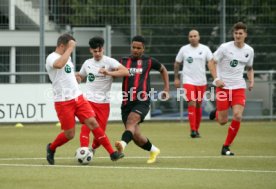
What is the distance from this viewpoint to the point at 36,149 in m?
16.6

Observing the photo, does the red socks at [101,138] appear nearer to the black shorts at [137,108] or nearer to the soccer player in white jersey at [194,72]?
the black shorts at [137,108]

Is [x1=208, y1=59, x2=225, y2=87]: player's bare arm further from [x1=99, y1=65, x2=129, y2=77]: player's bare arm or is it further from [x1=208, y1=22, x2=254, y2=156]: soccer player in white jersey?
[x1=99, y1=65, x2=129, y2=77]: player's bare arm

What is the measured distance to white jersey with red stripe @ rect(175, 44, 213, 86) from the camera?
21.0 metres

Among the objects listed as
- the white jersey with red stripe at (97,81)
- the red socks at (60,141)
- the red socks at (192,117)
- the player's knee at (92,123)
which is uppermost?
the white jersey with red stripe at (97,81)

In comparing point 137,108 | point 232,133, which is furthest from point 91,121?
point 232,133

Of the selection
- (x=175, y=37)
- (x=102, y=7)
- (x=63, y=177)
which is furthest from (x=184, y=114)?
(x=63, y=177)

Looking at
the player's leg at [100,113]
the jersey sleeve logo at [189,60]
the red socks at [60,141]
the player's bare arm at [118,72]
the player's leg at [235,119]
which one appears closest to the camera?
the red socks at [60,141]

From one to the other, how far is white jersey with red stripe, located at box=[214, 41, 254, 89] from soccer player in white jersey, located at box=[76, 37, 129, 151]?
8.24ft

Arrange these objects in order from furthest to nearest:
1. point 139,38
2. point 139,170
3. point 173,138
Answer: point 173,138
point 139,38
point 139,170

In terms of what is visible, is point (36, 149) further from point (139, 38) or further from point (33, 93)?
point (33, 93)

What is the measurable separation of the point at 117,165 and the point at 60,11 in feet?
45.1

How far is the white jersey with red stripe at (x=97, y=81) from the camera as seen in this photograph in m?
14.2

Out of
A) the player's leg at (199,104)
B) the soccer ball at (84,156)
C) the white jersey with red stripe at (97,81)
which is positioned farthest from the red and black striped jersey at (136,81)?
the player's leg at (199,104)

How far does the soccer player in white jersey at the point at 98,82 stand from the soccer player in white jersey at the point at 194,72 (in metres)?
6.14
